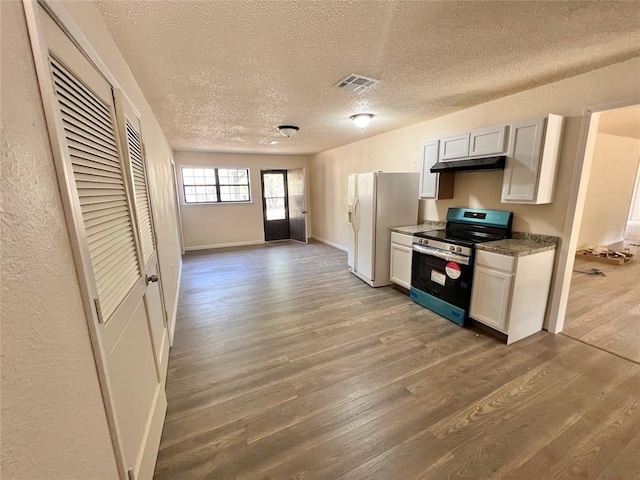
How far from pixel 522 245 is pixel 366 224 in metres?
1.93

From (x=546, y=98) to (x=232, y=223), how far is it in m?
6.20

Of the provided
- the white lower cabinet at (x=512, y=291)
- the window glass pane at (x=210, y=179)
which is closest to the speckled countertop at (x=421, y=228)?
the white lower cabinet at (x=512, y=291)

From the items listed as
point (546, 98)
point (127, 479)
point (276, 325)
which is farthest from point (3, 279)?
point (546, 98)

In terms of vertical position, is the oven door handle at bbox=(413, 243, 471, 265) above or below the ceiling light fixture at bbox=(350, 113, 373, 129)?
below

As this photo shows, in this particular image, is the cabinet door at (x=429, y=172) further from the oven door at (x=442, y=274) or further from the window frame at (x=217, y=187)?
the window frame at (x=217, y=187)

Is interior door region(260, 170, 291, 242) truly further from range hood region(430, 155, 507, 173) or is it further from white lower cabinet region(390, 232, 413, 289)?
range hood region(430, 155, 507, 173)

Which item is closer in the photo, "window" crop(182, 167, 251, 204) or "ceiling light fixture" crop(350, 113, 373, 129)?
"ceiling light fixture" crop(350, 113, 373, 129)

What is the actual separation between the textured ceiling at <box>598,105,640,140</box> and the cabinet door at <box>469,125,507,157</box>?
136 cm

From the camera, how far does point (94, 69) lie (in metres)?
1.20

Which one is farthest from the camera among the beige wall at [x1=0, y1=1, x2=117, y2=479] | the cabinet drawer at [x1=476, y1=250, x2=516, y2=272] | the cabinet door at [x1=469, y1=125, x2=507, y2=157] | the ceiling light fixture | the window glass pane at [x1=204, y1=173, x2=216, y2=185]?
the window glass pane at [x1=204, y1=173, x2=216, y2=185]

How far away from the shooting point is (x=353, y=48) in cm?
181

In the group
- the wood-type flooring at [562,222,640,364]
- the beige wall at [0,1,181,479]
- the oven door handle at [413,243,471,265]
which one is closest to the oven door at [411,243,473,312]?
the oven door handle at [413,243,471,265]

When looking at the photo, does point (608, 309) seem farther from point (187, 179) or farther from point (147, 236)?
point (187, 179)

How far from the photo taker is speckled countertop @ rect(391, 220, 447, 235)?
144 inches
